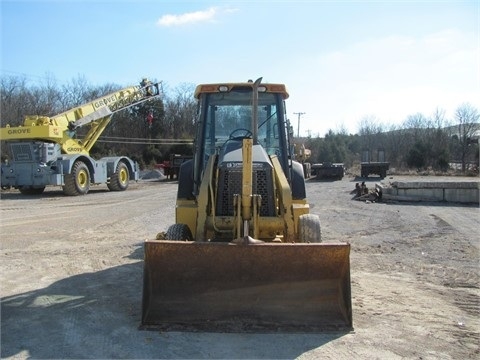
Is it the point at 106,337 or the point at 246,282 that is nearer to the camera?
the point at 106,337

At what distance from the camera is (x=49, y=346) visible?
4148 millimetres

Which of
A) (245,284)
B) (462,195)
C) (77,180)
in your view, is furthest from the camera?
(77,180)

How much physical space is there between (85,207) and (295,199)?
1055 centimetres

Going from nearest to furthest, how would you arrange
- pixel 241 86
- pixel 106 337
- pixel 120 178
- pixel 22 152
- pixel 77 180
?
pixel 106 337 < pixel 241 86 < pixel 22 152 < pixel 77 180 < pixel 120 178

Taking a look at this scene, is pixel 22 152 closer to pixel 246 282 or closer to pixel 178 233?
pixel 178 233

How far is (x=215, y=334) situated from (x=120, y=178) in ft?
63.7

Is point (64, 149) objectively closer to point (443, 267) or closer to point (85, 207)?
point (85, 207)

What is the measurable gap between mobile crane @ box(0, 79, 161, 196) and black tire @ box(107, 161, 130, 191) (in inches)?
18.1

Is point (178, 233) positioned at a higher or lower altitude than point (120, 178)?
lower

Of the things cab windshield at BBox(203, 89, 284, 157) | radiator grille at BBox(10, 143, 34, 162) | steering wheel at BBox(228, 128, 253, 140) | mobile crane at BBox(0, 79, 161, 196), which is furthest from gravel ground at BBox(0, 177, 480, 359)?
radiator grille at BBox(10, 143, 34, 162)

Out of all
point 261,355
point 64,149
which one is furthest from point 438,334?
point 64,149

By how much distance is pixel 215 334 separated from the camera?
4.36 metres

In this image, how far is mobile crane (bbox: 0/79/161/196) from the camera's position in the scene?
742 inches

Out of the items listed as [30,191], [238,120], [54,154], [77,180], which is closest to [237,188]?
[238,120]
